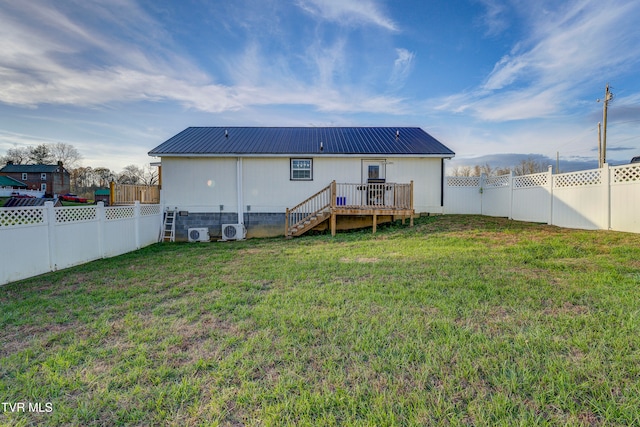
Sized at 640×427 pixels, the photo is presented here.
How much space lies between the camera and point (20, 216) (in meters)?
5.27

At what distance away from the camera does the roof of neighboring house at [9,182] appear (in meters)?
42.2

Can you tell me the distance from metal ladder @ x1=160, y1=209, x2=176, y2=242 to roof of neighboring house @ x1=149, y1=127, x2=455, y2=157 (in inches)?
97.0

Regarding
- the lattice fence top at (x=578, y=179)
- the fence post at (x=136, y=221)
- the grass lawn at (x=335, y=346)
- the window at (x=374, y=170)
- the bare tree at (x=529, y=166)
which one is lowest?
the grass lawn at (x=335, y=346)

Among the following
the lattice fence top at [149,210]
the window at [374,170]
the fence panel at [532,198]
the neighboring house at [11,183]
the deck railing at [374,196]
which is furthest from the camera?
the neighboring house at [11,183]

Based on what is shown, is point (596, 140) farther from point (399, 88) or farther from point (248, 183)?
point (248, 183)

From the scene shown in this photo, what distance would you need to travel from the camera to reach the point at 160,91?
11680mm

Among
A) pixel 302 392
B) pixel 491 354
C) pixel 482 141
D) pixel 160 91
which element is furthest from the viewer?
pixel 482 141

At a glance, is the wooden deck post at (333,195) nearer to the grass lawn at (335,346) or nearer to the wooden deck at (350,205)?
the wooden deck at (350,205)

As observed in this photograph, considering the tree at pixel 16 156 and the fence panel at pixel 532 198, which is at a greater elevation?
the tree at pixel 16 156

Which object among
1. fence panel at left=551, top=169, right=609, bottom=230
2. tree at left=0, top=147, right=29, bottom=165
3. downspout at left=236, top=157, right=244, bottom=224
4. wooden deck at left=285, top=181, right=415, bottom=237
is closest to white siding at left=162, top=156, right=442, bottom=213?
downspout at left=236, top=157, right=244, bottom=224

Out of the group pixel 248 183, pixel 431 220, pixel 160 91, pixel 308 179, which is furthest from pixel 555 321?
pixel 160 91

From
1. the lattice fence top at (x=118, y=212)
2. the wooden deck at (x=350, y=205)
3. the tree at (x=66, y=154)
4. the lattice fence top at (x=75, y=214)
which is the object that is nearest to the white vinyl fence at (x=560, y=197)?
the wooden deck at (x=350, y=205)

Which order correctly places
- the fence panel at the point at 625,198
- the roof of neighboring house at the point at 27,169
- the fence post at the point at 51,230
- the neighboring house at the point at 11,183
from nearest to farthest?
the fence post at the point at 51,230 → the fence panel at the point at 625,198 → the neighboring house at the point at 11,183 → the roof of neighboring house at the point at 27,169

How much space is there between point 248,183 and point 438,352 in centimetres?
1020
